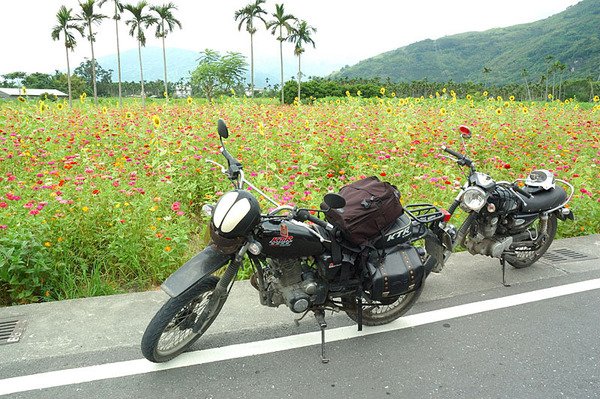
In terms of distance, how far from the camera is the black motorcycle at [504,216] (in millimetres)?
3709

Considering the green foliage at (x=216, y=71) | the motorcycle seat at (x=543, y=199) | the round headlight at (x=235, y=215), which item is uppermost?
the green foliage at (x=216, y=71)

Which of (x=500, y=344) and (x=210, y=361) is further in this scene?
(x=500, y=344)

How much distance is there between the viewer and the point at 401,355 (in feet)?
9.73

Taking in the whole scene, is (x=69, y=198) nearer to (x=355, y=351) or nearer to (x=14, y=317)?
(x=14, y=317)

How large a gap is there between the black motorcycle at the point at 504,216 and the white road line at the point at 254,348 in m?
0.40

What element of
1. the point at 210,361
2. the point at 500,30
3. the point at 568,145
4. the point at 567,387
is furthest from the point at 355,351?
the point at 500,30

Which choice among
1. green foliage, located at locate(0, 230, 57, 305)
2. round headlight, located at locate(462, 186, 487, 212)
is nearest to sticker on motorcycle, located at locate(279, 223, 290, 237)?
round headlight, located at locate(462, 186, 487, 212)

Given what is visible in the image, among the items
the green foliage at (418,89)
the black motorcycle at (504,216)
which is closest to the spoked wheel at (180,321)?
the black motorcycle at (504,216)

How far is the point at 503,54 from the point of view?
5595 inches

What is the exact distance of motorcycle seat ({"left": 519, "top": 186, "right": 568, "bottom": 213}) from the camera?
13.3 feet

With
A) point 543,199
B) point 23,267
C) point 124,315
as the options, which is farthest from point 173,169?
point 543,199

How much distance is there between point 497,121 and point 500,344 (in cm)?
688

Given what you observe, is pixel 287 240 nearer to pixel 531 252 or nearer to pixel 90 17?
pixel 531 252

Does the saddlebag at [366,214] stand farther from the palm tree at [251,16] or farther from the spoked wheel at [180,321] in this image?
the palm tree at [251,16]
